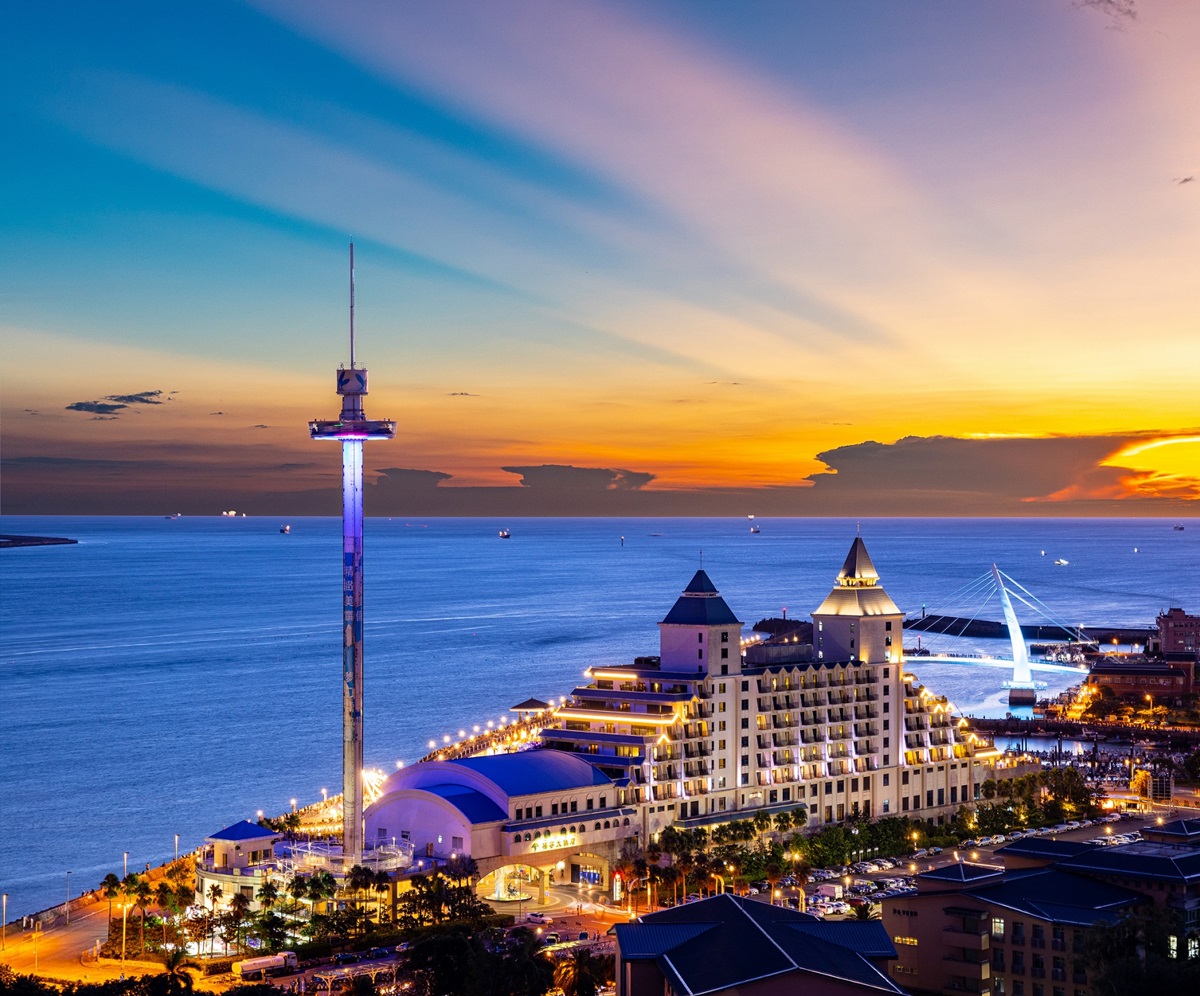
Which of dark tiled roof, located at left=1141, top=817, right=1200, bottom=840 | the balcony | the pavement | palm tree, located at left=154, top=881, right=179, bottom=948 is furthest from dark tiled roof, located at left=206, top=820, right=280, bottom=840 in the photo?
dark tiled roof, located at left=1141, top=817, right=1200, bottom=840

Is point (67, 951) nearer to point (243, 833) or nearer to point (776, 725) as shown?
point (243, 833)

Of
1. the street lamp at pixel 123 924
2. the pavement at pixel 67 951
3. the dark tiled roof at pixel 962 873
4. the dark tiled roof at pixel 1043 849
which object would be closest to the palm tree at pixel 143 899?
the street lamp at pixel 123 924

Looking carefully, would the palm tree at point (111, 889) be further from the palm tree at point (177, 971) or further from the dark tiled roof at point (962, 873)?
the dark tiled roof at point (962, 873)

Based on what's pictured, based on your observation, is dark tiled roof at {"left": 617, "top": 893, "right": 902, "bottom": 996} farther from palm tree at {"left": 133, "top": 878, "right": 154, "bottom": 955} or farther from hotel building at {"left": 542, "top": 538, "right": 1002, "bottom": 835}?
hotel building at {"left": 542, "top": 538, "right": 1002, "bottom": 835}

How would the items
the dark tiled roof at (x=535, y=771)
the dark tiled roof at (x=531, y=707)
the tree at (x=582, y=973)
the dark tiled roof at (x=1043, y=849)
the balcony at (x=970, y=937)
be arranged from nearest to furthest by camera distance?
the tree at (x=582, y=973) → the balcony at (x=970, y=937) → the dark tiled roof at (x=1043, y=849) → the dark tiled roof at (x=535, y=771) → the dark tiled roof at (x=531, y=707)

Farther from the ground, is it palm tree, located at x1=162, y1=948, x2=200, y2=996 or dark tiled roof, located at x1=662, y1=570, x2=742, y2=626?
dark tiled roof, located at x1=662, y1=570, x2=742, y2=626

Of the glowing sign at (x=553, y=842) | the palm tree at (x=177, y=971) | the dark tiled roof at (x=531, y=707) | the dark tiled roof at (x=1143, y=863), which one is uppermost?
the dark tiled roof at (x=531, y=707)

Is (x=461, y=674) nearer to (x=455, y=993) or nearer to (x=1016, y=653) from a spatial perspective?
(x=1016, y=653)
